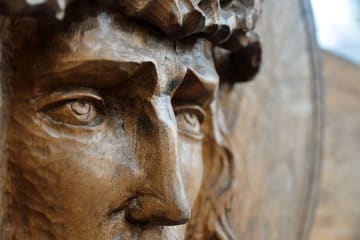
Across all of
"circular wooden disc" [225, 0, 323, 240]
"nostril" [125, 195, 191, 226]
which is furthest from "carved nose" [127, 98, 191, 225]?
"circular wooden disc" [225, 0, 323, 240]

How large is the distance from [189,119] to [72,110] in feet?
0.52

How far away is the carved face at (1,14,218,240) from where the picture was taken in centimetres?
85

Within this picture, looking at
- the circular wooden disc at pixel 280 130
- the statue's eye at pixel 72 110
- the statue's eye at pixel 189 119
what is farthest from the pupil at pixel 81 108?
the circular wooden disc at pixel 280 130

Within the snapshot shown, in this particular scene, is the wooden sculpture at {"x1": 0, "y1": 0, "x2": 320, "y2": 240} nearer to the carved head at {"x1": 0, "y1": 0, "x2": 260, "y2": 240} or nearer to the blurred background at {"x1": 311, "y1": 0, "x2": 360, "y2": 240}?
the carved head at {"x1": 0, "y1": 0, "x2": 260, "y2": 240}

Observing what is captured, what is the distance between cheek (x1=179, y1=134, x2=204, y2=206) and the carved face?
0.08 m

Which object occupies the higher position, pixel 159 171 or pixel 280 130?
pixel 159 171

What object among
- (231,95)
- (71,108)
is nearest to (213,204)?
(231,95)

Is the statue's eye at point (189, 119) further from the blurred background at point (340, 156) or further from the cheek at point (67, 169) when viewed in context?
the blurred background at point (340, 156)

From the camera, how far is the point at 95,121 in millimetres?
877

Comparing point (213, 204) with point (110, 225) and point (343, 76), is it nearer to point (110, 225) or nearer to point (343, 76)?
point (110, 225)

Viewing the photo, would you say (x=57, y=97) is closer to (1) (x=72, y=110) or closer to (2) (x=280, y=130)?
(1) (x=72, y=110)

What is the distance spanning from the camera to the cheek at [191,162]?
0.97 m

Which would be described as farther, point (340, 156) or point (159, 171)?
point (340, 156)

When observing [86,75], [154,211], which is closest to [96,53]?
[86,75]
